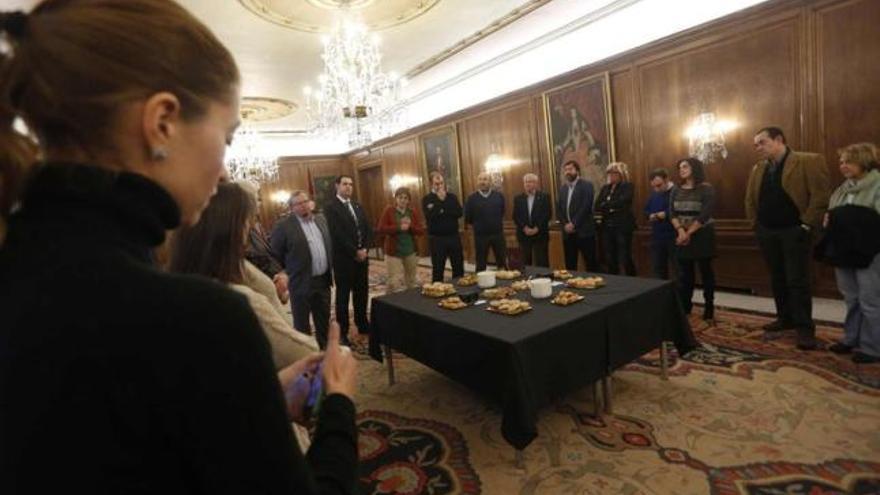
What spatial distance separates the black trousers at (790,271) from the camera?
11.1ft

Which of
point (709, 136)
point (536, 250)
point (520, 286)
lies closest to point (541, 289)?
point (520, 286)

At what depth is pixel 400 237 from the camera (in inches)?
199

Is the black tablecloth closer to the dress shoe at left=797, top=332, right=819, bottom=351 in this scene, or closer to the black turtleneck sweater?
the dress shoe at left=797, top=332, right=819, bottom=351

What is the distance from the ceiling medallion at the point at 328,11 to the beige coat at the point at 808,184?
376 centimetres

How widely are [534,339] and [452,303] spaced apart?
2.37 ft

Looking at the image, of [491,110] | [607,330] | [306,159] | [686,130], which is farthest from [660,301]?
[306,159]

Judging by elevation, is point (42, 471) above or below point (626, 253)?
above

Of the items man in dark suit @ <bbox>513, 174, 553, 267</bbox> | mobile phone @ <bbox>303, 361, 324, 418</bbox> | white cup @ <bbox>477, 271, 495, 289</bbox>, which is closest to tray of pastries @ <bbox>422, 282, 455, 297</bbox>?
white cup @ <bbox>477, 271, 495, 289</bbox>

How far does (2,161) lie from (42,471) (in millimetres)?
300

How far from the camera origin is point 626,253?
5238 millimetres

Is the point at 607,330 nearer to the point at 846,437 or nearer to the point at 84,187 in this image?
the point at 846,437

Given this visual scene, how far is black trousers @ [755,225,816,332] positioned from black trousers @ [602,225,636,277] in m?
1.51

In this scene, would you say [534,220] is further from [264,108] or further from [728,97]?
[264,108]

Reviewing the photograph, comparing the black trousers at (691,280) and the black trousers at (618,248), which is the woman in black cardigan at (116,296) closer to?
the black trousers at (691,280)
